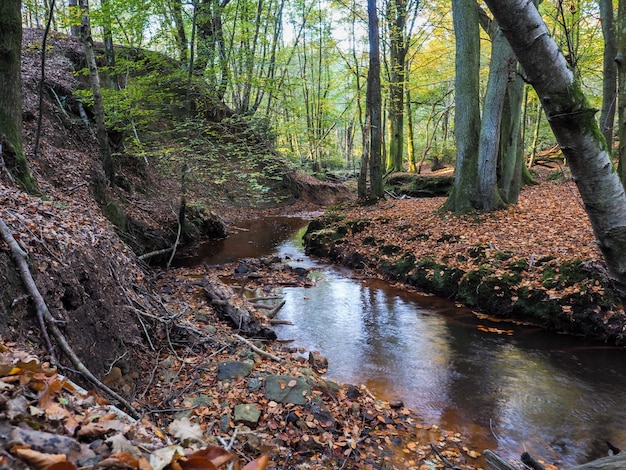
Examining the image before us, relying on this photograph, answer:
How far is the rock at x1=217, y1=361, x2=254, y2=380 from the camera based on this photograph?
4.74 m

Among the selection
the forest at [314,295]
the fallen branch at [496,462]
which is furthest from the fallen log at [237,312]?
the fallen branch at [496,462]

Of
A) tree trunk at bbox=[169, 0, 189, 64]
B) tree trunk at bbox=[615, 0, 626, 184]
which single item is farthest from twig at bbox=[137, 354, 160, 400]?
tree trunk at bbox=[169, 0, 189, 64]

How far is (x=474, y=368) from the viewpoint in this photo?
5926 mm

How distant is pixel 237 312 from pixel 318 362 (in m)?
1.99

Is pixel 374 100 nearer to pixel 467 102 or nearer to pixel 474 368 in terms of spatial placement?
pixel 467 102

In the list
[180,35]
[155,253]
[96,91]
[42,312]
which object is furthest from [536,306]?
[180,35]

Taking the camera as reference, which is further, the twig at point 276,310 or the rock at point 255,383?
the twig at point 276,310

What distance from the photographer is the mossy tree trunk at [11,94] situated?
5.59 metres

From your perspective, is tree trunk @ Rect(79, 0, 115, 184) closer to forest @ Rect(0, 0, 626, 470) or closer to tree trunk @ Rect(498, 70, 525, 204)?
forest @ Rect(0, 0, 626, 470)

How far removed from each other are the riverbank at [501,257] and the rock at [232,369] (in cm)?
433

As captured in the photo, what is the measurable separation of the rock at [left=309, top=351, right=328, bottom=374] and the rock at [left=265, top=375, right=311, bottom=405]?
1033 mm

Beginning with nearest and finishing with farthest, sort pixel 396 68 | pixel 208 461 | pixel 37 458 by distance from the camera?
pixel 37 458
pixel 208 461
pixel 396 68

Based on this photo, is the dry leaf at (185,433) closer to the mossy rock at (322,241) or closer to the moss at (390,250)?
the moss at (390,250)

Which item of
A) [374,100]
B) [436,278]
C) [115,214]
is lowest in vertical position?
[436,278]
